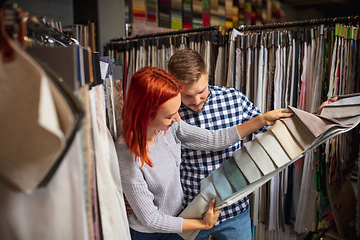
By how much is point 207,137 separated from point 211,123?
0.19 metres

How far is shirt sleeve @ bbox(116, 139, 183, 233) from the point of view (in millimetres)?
982

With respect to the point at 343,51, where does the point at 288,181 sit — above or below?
below

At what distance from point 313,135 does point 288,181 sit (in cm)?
103

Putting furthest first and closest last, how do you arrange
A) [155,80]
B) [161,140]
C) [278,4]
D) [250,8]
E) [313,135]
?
1. [278,4]
2. [250,8]
3. [161,140]
4. [313,135]
5. [155,80]

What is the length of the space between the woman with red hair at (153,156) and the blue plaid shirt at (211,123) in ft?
0.69

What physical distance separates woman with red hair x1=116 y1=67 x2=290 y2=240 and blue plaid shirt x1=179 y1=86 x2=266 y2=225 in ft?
0.69

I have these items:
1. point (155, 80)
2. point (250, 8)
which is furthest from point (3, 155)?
point (250, 8)

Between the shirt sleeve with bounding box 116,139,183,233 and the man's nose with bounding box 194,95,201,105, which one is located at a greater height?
the man's nose with bounding box 194,95,201,105

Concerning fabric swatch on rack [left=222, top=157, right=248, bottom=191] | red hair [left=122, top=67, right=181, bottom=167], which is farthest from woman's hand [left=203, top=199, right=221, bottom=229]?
red hair [left=122, top=67, right=181, bottom=167]

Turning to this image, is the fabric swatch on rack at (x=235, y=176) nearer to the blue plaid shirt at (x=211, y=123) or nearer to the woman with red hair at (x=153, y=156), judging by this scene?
the woman with red hair at (x=153, y=156)

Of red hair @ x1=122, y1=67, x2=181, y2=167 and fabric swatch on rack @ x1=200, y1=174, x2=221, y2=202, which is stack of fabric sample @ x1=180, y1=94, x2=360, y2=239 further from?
red hair @ x1=122, y1=67, x2=181, y2=167

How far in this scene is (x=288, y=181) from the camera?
1.95 meters

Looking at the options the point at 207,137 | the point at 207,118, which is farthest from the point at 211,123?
the point at 207,137

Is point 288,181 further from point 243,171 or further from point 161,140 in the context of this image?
point 161,140
